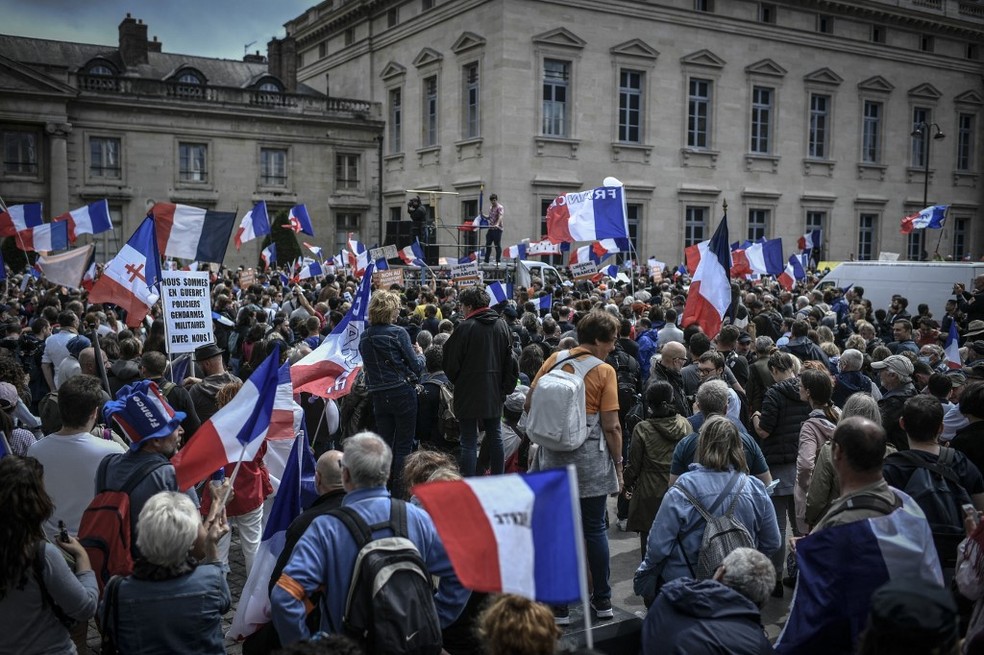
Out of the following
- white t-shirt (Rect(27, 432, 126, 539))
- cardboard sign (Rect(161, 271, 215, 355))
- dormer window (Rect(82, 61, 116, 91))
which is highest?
dormer window (Rect(82, 61, 116, 91))

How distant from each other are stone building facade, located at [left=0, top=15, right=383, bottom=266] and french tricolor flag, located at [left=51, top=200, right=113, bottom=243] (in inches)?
685

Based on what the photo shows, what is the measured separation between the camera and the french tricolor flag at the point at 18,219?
17938 mm

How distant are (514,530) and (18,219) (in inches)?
773

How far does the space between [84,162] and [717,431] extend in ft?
124

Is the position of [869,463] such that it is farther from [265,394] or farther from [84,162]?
[84,162]

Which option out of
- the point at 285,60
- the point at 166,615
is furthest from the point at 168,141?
the point at 166,615

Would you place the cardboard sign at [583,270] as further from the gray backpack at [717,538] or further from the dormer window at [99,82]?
the dormer window at [99,82]

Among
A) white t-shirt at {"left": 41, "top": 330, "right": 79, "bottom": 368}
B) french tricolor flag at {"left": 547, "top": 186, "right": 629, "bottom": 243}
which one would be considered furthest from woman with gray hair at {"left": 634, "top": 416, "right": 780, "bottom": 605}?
french tricolor flag at {"left": 547, "top": 186, "right": 629, "bottom": 243}

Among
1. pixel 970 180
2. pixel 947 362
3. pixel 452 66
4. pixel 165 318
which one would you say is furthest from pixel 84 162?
pixel 970 180

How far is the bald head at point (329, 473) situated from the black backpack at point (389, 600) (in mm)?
581

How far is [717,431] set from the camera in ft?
16.3

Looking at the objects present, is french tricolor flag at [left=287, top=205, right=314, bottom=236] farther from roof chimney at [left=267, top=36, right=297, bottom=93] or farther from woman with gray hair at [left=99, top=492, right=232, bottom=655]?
A: roof chimney at [left=267, top=36, right=297, bottom=93]

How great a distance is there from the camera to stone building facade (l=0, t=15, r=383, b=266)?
36.2 m

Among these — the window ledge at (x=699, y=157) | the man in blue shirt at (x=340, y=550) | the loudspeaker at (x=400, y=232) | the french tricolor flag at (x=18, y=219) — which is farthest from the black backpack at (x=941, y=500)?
the window ledge at (x=699, y=157)
